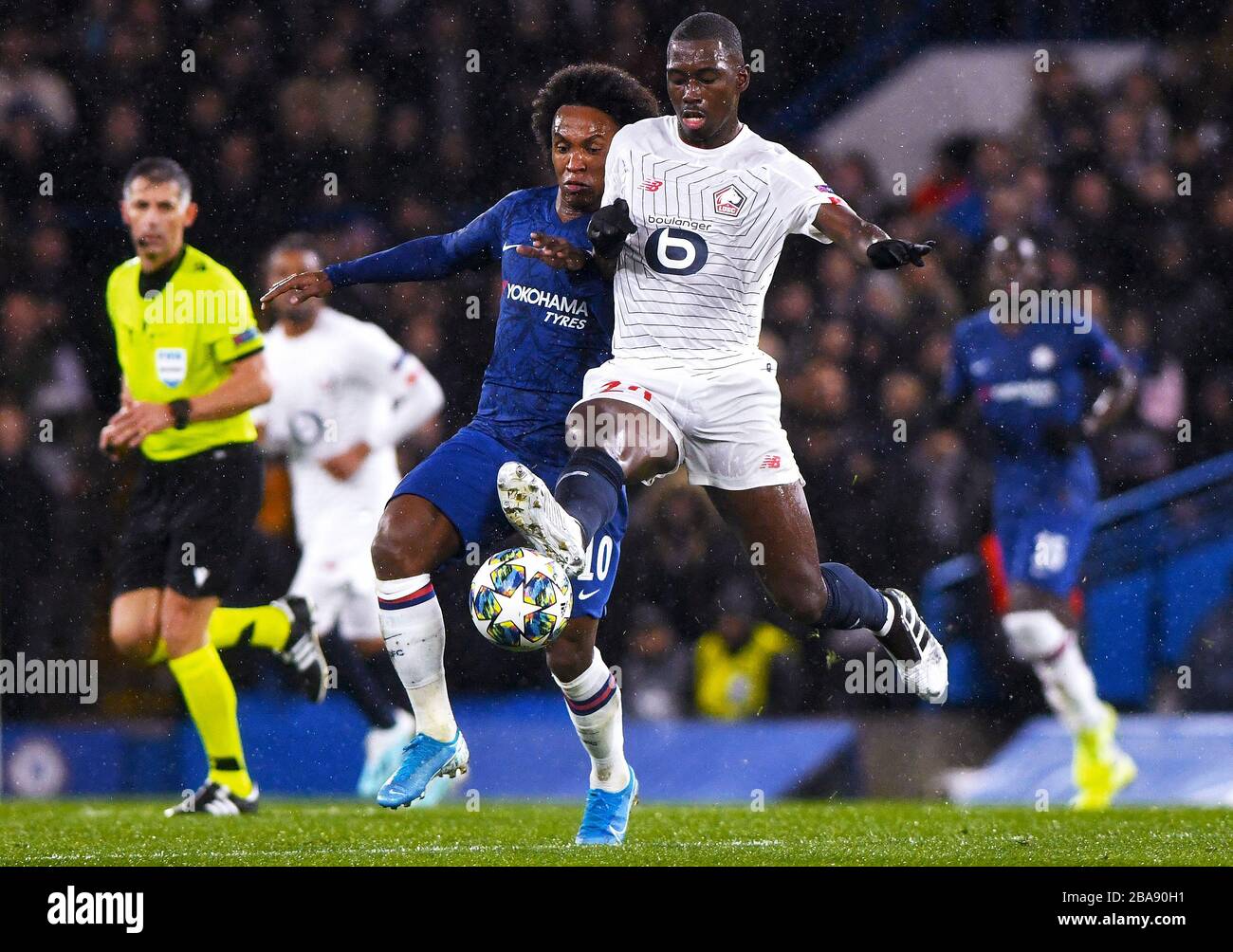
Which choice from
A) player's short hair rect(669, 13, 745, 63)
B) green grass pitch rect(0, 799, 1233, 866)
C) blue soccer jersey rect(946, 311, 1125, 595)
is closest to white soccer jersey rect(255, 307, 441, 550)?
green grass pitch rect(0, 799, 1233, 866)

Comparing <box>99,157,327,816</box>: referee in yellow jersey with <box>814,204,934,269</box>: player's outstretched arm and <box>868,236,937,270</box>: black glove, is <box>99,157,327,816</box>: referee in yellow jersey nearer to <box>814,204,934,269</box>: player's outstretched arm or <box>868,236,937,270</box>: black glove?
<box>814,204,934,269</box>: player's outstretched arm

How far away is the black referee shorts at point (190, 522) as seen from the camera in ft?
25.3

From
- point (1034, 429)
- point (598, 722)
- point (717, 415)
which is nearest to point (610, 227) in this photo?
point (717, 415)

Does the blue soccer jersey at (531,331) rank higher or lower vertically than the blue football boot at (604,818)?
higher

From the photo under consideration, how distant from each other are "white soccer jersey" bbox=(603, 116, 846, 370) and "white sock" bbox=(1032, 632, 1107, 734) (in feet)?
11.3

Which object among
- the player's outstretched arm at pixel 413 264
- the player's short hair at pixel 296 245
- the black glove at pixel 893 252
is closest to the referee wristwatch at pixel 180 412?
the player's short hair at pixel 296 245

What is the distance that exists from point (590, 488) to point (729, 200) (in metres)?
1.16

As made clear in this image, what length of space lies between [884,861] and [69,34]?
578cm

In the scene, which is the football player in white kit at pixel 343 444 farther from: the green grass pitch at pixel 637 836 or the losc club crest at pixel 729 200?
the losc club crest at pixel 729 200

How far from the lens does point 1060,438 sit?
30.0ft

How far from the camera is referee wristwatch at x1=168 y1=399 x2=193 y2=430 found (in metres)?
7.64

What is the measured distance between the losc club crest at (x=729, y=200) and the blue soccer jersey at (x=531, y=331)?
446 millimetres

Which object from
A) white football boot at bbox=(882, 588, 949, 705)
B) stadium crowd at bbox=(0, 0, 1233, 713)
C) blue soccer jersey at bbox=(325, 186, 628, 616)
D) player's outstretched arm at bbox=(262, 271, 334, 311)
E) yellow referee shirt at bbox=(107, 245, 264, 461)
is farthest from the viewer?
stadium crowd at bbox=(0, 0, 1233, 713)
